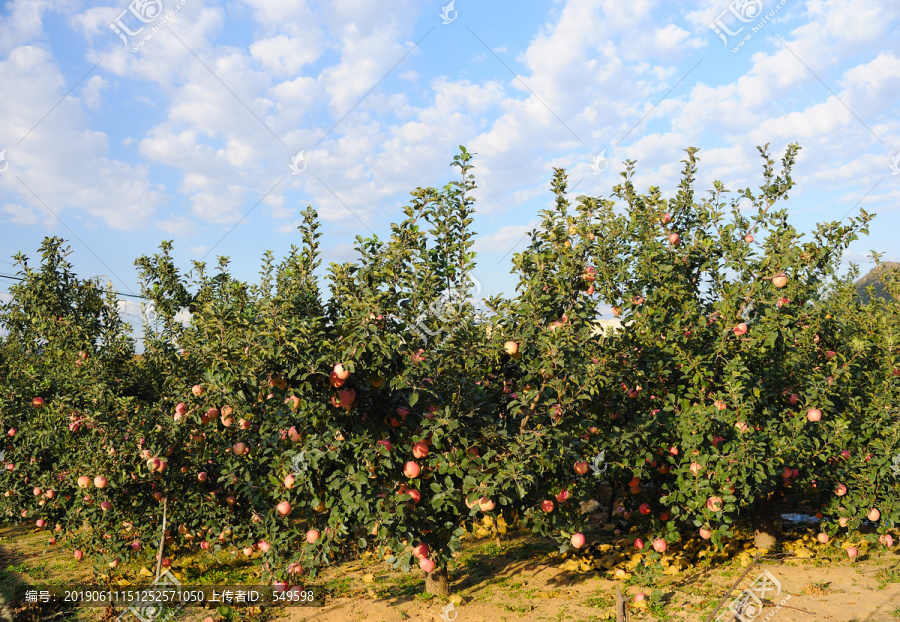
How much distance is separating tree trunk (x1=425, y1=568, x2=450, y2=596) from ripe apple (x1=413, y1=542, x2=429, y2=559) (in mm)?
1118

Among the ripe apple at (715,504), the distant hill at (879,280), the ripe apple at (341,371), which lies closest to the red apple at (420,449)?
the ripe apple at (341,371)

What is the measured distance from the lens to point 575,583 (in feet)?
21.6

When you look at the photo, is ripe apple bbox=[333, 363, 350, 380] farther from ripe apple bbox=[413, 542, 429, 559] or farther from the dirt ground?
the dirt ground

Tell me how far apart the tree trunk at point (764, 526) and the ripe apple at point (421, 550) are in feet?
15.5

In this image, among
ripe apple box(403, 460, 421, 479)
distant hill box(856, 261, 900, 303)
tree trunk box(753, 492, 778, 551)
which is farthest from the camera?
distant hill box(856, 261, 900, 303)

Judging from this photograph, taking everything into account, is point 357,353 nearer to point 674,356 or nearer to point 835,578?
point 674,356

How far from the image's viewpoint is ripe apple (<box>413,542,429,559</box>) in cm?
514

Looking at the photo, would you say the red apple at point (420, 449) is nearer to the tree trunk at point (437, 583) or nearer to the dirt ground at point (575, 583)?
the dirt ground at point (575, 583)

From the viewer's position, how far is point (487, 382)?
604 centimetres

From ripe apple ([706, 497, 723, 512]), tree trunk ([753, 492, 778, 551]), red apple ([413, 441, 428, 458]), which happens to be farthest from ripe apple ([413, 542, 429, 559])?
tree trunk ([753, 492, 778, 551])

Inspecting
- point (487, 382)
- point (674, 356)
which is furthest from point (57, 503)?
point (674, 356)

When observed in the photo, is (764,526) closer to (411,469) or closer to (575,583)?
(575,583)

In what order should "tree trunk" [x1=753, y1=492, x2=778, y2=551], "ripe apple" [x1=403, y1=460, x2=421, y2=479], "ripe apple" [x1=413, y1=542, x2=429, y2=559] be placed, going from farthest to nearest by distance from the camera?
"tree trunk" [x1=753, y1=492, x2=778, y2=551]
"ripe apple" [x1=413, y1=542, x2=429, y2=559]
"ripe apple" [x1=403, y1=460, x2=421, y2=479]

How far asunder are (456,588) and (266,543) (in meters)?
2.34
